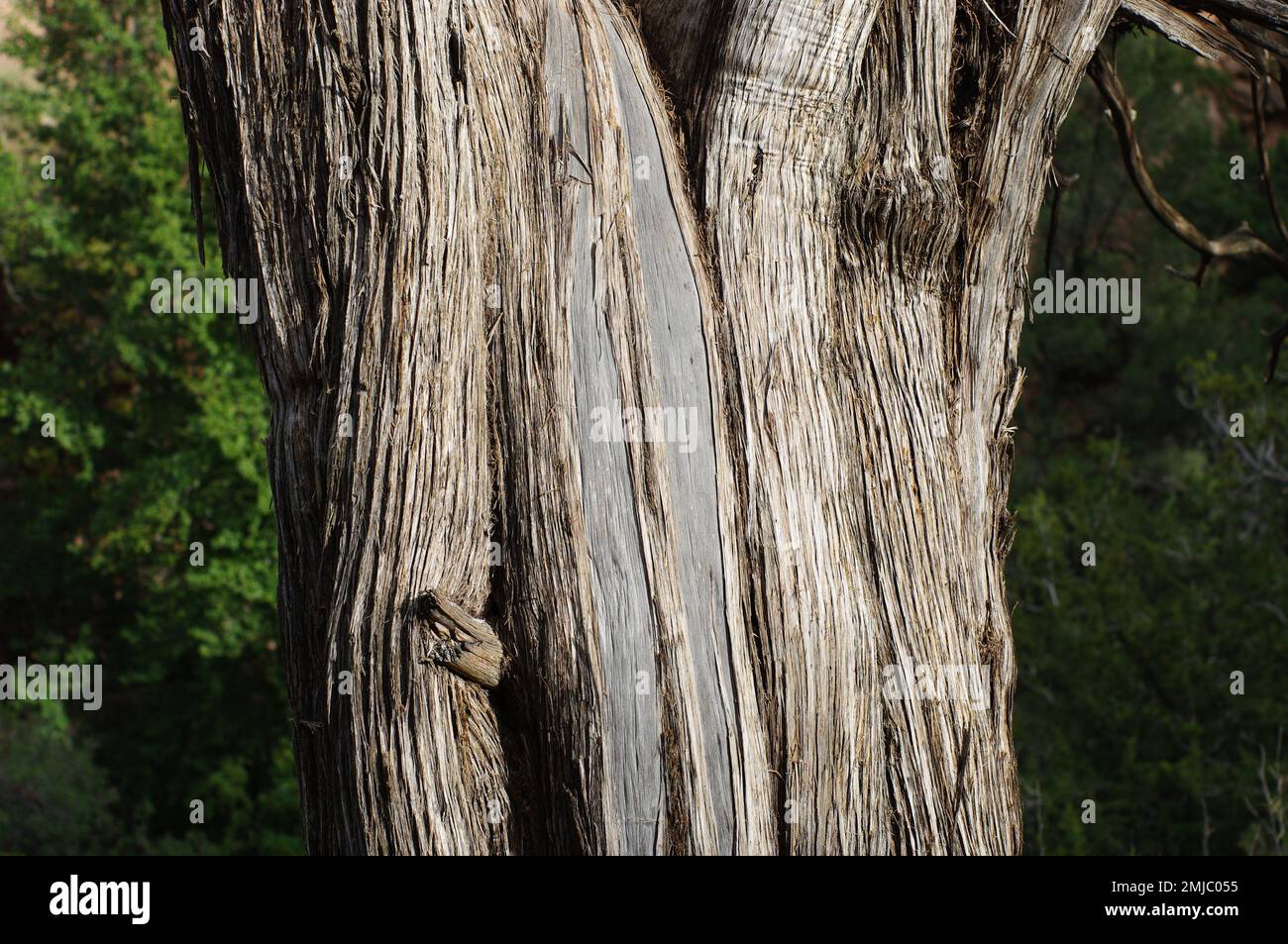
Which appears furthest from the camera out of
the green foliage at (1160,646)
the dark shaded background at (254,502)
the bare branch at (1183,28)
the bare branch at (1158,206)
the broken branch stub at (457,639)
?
the dark shaded background at (254,502)

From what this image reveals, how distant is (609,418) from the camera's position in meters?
2.48

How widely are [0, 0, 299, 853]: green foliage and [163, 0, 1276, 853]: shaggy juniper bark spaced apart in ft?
37.6

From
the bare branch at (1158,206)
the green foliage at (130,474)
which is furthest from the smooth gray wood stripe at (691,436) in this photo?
the green foliage at (130,474)

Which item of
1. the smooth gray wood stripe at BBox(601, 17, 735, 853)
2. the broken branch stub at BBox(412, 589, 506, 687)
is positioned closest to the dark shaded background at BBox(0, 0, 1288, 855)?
the smooth gray wood stripe at BBox(601, 17, 735, 853)

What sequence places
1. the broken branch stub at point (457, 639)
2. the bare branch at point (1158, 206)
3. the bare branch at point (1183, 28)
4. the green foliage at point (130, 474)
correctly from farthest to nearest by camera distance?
the green foliage at point (130, 474), the bare branch at point (1158, 206), the bare branch at point (1183, 28), the broken branch stub at point (457, 639)

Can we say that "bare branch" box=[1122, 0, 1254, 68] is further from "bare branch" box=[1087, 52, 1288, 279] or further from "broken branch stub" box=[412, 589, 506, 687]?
"broken branch stub" box=[412, 589, 506, 687]

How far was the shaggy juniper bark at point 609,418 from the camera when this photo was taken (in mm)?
2387

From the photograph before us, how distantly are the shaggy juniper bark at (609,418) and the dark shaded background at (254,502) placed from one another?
735 cm

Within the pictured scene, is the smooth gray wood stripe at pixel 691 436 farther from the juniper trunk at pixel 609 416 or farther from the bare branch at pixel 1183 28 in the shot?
the bare branch at pixel 1183 28

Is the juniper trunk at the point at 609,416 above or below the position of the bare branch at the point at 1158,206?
below

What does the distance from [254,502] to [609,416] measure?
40.4 ft

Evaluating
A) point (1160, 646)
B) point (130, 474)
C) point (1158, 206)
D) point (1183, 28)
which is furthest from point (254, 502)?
point (1183, 28)

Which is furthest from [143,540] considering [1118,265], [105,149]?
[1118,265]

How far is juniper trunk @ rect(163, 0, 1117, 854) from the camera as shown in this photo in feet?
7.83
